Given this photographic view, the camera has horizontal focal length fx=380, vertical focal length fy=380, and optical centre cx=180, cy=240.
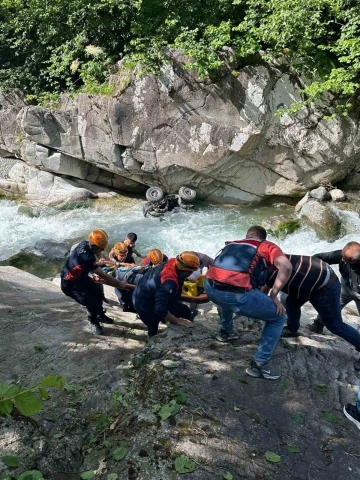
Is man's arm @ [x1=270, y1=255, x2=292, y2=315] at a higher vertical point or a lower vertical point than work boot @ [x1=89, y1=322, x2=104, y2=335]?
higher

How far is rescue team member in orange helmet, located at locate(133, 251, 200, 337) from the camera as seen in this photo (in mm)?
3865

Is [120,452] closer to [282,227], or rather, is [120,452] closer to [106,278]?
[106,278]

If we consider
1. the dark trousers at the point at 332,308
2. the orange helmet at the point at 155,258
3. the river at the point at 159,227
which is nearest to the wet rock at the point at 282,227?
the river at the point at 159,227

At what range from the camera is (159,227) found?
12.1m

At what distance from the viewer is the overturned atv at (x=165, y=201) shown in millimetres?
12828

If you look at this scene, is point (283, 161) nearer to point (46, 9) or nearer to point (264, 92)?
point (264, 92)

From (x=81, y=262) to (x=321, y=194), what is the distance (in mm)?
9993

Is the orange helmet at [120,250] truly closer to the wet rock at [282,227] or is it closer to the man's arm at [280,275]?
the man's arm at [280,275]

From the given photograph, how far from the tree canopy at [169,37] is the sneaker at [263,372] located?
360 inches

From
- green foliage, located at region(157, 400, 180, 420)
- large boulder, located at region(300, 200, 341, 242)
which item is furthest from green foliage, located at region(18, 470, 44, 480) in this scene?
large boulder, located at region(300, 200, 341, 242)

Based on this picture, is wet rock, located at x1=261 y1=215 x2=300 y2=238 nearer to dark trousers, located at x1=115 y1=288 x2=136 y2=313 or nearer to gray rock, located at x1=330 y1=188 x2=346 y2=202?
gray rock, located at x1=330 y1=188 x2=346 y2=202

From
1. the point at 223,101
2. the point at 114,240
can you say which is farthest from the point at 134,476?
the point at 223,101

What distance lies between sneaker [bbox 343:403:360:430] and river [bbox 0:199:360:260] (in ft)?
23.6

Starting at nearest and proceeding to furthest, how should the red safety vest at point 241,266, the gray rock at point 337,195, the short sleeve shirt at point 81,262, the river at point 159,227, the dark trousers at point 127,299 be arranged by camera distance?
the red safety vest at point 241,266 < the short sleeve shirt at point 81,262 < the dark trousers at point 127,299 < the river at point 159,227 < the gray rock at point 337,195
